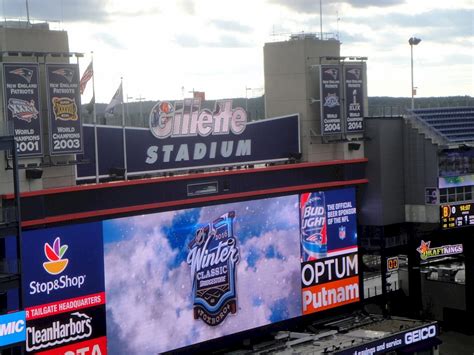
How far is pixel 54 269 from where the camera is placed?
31719mm

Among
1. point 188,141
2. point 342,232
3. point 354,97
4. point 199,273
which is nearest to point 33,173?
point 188,141

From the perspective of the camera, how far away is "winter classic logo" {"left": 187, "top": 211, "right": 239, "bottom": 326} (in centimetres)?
3672

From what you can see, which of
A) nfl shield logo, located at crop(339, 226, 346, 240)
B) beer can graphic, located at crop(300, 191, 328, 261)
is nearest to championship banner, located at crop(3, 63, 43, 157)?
beer can graphic, located at crop(300, 191, 328, 261)

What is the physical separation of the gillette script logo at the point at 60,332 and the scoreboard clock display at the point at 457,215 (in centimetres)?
1932

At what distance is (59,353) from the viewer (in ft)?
105

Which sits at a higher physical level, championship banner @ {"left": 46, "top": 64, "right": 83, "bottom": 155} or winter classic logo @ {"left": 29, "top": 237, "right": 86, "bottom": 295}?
championship banner @ {"left": 46, "top": 64, "right": 83, "bottom": 155}

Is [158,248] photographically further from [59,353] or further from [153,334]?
[59,353]

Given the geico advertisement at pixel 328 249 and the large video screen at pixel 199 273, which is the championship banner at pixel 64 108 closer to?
the large video screen at pixel 199 273

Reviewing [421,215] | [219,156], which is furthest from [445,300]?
[219,156]

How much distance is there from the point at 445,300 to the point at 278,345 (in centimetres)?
1463

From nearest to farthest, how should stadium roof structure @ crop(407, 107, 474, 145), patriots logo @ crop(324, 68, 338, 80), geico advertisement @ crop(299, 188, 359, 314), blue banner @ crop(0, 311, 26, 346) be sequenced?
blue banner @ crop(0, 311, 26, 346), geico advertisement @ crop(299, 188, 359, 314), patriots logo @ crop(324, 68, 338, 80), stadium roof structure @ crop(407, 107, 474, 145)

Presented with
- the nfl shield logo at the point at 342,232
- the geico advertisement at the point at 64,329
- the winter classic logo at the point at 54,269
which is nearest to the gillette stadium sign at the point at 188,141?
the winter classic logo at the point at 54,269

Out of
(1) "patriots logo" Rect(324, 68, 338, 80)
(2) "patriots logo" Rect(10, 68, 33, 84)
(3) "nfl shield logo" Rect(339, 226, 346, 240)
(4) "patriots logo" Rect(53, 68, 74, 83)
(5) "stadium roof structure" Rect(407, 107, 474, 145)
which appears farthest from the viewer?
(5) "stadium roof structure" Rect(407, 107, 474, 145)

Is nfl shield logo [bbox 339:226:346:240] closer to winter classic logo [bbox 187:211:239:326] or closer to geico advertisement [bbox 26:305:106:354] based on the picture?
winter classic logo [bbox 187:211:239:326]
